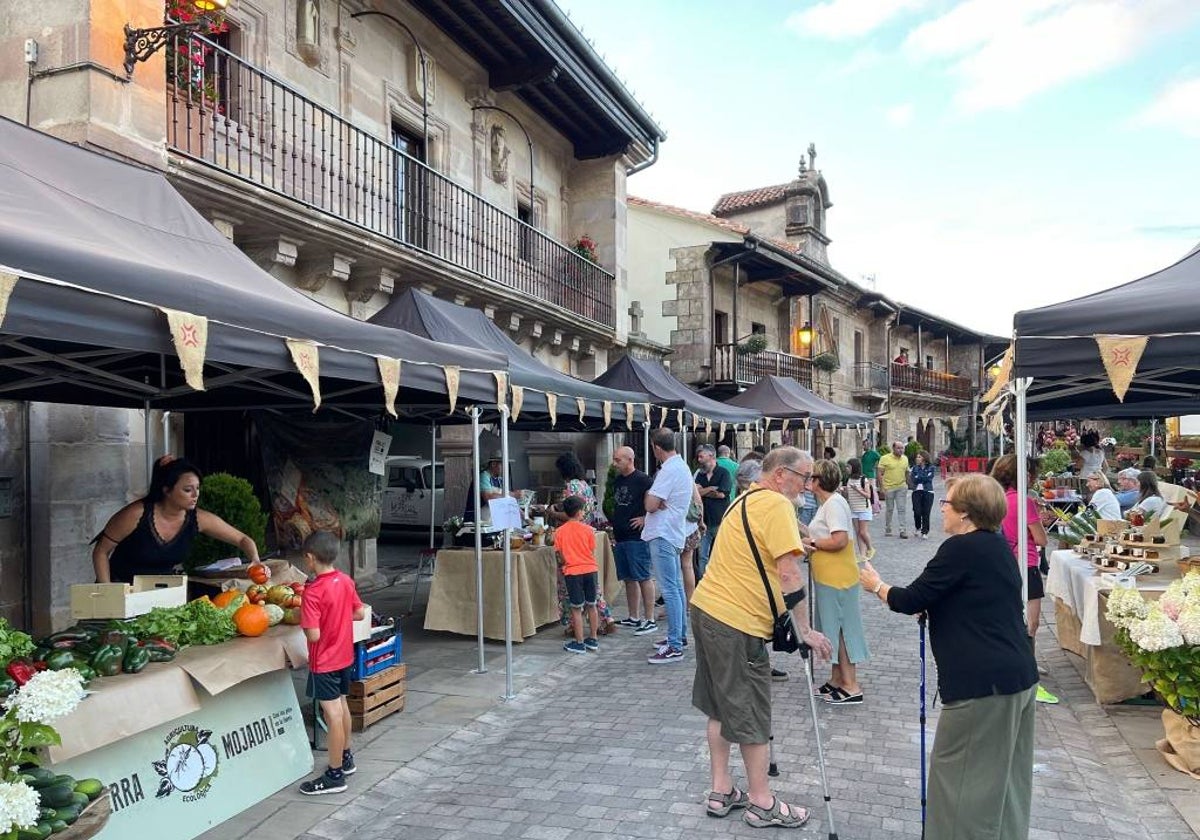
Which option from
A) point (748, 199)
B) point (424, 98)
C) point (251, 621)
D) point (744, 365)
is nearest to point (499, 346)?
point (251, 621)

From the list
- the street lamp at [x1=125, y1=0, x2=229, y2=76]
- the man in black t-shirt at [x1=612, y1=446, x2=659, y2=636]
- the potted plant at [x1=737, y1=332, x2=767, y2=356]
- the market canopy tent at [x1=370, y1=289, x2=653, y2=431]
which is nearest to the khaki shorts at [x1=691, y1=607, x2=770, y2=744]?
the market canopy tent at [x1=370, y1=289, x2=653, y2=431]

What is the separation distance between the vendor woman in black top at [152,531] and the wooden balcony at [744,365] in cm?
1673

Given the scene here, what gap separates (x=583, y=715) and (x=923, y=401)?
33.2m

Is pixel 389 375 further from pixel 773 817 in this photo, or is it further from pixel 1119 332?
pixel 1119 332

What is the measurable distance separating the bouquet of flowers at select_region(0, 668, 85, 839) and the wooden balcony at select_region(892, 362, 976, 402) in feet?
108

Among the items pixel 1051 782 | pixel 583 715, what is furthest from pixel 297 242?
pixel 1051 782

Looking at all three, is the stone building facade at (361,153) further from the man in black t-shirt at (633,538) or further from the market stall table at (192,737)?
the man in black t-shirt at (633,538)

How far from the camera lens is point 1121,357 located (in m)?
4.57

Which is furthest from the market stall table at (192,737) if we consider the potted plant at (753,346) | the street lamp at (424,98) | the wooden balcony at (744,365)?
the potted plant at (753,346)

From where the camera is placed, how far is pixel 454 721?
518cm

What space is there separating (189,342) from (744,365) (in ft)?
61.5

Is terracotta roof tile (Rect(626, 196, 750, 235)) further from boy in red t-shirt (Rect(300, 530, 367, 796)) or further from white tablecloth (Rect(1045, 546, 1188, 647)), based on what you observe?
boy in red t-shirt (Rect(300, 530, 367, 796))

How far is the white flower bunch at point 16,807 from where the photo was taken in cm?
212

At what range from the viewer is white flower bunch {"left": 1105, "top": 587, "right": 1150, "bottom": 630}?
4430 millimetres
